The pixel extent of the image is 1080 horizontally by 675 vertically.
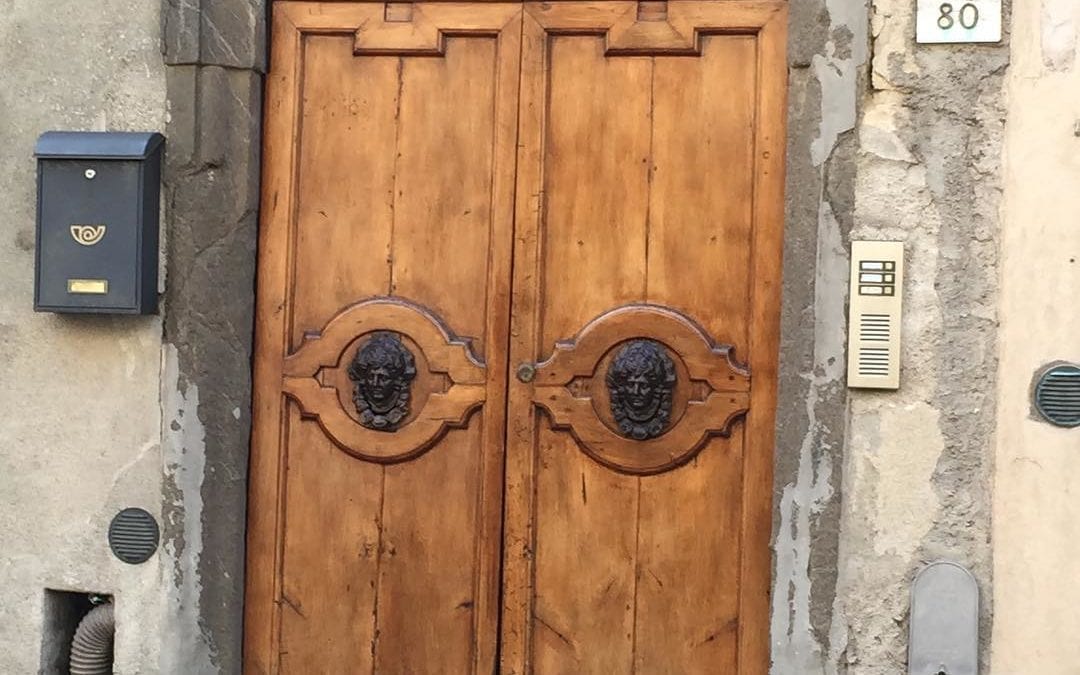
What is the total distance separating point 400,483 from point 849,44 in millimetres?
1720

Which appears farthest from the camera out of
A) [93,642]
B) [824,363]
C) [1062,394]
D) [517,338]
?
[93,642]

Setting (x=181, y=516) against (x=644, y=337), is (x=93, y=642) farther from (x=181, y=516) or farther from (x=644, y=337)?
(x=644, y=337)

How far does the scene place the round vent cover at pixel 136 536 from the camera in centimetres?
415

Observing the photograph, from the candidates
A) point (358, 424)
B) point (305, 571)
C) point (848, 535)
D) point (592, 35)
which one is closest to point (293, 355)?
point (358, 424)

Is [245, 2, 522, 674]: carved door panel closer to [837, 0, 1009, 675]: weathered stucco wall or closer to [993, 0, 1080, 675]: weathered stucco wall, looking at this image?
[837, 0, 1009, 675]: weathered stucco wall

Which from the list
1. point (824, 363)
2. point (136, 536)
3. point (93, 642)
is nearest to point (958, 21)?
point (824, 363)

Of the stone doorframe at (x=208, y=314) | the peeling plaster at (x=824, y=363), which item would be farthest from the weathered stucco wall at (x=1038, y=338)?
the stone doorframe at (x=208, y=314)

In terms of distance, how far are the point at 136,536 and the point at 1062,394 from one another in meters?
2.53

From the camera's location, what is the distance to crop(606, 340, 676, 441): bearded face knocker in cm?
400

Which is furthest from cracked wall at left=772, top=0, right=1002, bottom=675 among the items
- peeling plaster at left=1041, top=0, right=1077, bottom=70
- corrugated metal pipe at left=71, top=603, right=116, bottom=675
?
corrugated metal pipe at left=71, top=603, right=116, bottom=675

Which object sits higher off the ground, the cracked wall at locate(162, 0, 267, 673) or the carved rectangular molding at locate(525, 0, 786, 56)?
the carved rectangular molding at locate(525, 0, 786, 56)

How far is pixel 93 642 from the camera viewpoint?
4.25 meters

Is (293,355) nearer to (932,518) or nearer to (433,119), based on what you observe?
(433,119)

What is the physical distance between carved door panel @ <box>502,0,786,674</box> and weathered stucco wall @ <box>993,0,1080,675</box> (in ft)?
2.01
